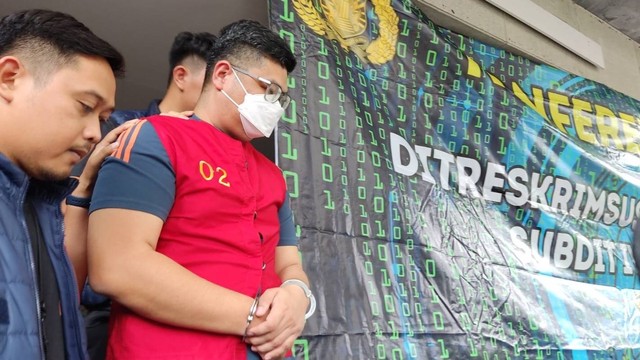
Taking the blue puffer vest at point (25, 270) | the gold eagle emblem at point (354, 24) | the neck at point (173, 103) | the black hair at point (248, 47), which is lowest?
the blue puffer vest at point (25, 270)

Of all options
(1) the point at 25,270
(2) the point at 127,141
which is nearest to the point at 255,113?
(2) the point at 127,141

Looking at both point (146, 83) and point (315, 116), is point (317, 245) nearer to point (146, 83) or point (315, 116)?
point (315, 116)

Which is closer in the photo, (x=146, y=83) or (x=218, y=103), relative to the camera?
(x=218, y=103)

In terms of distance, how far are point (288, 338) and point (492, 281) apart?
1175mm

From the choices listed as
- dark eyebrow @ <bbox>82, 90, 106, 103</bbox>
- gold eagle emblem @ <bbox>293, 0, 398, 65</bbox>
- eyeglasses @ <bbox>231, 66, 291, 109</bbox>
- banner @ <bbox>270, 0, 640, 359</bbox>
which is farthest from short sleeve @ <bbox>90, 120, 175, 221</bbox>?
gold eagle emblem @ <bbox>293, 0, 398, 65</bbox>

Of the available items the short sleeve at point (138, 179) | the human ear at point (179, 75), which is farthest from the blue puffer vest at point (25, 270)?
the human ear at point (179, 75)

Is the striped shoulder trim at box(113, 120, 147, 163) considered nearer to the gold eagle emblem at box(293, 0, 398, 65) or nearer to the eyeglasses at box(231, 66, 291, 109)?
the eyeglasses at box(231, 66, 291, 109)

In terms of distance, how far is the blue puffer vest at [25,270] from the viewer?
463 millimetres

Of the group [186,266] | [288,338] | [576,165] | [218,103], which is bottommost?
[288,338]

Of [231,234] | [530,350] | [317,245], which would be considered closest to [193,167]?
[231,234]

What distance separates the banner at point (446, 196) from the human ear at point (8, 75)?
2.61 feet

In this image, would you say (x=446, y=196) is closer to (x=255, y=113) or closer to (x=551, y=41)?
(x=255, y=113)

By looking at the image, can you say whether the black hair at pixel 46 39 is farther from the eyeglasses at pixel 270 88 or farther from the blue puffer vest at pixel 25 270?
the eyeglasses at pixel 270 88

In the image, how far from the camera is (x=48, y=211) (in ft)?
1.97
